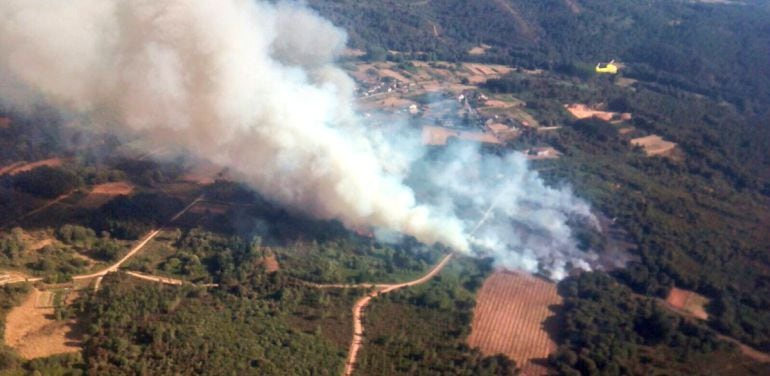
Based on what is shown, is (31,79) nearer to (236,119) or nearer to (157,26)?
(157,26)

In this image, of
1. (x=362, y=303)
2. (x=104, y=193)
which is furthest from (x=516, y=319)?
(x=104, y=193)

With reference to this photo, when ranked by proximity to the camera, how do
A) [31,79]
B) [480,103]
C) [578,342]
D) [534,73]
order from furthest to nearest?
[534,73], [480,103], [31,79], [578,342]

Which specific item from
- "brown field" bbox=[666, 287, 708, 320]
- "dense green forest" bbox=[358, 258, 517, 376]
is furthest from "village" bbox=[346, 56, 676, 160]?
"dense green forest" bbox=[358, 258, 517, 376]

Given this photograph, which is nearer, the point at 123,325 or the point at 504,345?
the point at 123,325

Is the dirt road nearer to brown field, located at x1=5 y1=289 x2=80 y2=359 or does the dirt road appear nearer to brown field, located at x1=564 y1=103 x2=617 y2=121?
brown field, located at x1=5 y1=289 x2=80 y2=359

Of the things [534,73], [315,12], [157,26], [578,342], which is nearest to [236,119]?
[157,26]
